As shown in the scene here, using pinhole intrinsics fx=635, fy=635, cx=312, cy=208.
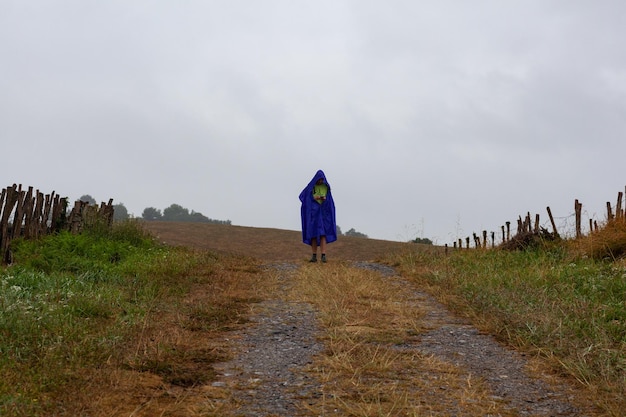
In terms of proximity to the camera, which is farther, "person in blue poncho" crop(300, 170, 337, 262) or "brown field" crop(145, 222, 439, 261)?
"brown field" crop(145, 222, 439, 261)

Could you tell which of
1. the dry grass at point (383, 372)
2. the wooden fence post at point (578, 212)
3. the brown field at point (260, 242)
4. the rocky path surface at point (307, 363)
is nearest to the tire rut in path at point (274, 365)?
the rocky path surface at point (307, 363)

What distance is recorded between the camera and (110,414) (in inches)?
139

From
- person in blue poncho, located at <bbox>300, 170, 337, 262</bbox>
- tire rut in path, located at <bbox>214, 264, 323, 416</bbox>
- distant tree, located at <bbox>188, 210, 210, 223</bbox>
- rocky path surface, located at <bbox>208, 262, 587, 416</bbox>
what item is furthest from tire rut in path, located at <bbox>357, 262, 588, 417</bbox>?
distant tree, located at <bbox>188, 210, 210, 223</bbox>

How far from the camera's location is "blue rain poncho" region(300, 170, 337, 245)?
1341 cm

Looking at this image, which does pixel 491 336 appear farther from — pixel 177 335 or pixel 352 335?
pixel 177 335

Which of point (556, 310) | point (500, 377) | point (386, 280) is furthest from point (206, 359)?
point (386, 280)

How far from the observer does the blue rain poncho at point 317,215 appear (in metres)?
13.4

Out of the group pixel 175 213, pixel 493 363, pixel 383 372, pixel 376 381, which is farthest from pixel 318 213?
pixel 175 213

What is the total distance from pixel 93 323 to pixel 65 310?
52 centimetres

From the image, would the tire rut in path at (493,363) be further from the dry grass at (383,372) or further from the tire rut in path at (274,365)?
the tire rut in path at (274,365)

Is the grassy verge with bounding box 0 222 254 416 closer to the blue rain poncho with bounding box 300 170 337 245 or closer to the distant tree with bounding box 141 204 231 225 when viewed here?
the blue rain poncho with bounding box 300 170 337 245

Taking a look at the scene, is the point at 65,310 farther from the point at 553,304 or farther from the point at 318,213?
the point at 318,213

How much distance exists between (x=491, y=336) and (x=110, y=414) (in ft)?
11.8

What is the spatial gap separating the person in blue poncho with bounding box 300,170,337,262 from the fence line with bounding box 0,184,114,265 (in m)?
4.34
